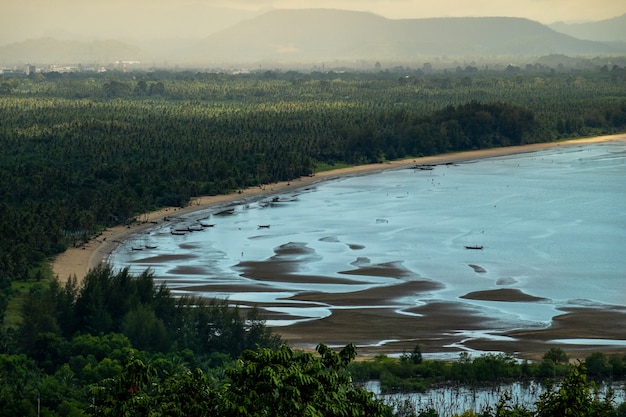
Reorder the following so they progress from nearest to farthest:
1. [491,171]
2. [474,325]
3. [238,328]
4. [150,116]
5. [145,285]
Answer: [238,328] → [145,285] → [474,325] → [491,171] → [150,116]

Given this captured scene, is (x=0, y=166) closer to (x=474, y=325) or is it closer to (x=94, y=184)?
(x=94, y=184)

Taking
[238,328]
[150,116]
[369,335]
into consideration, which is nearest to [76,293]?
[238,328]

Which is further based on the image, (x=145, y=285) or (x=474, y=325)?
(x=474, y=325)

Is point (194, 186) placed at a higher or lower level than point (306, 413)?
lower

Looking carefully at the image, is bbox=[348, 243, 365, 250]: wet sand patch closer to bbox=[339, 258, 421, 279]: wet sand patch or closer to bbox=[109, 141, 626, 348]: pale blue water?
bbox=[109, 141, 626, 348]: pale blue water

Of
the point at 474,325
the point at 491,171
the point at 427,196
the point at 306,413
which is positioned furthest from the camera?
the point at 491,171

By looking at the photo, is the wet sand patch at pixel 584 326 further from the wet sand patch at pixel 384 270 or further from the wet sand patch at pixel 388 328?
the wet sand patch at pixel 384 270
